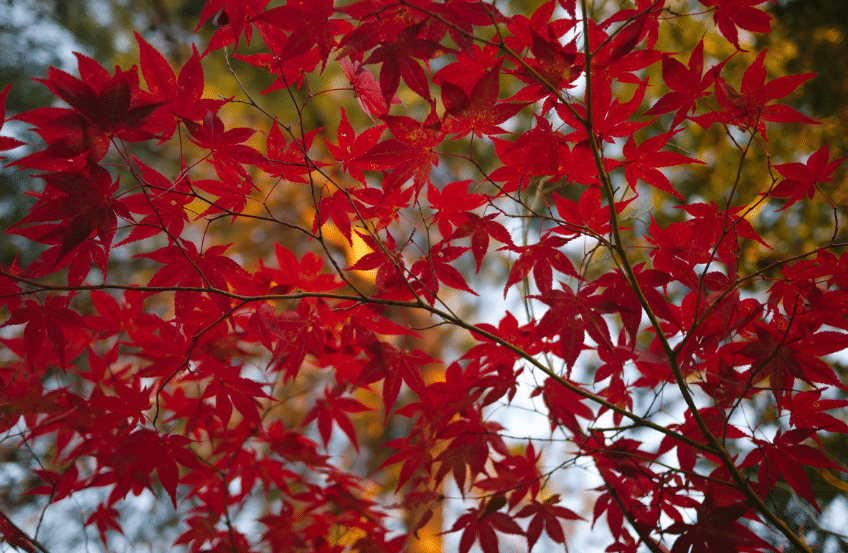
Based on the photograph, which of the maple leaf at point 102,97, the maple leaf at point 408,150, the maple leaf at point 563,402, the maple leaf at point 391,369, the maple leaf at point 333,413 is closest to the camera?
the maple leaf at point 102,97

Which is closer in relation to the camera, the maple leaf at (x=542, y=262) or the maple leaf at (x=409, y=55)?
the maple leaf at (x=409, y=55)

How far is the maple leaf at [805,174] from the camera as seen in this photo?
89 cm

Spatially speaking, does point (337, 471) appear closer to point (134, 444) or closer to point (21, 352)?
point (134, 444)

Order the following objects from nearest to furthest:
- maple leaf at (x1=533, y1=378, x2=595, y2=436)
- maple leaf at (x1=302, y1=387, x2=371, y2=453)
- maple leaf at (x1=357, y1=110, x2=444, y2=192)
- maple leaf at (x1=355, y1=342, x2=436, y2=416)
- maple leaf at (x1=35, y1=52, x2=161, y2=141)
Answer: maple leaf at (x1=35, y1=52, x2=161, y2=141), maple leaf at (x1=357, y1=110, x2=444, y2=192), maple leaf at (x1=355, y1=342, x2=436, y2=416), maple leaf at (x1=533, y1=378, x2=595, y2=436), maple leaf at (x1=302, y1=387, x2=371, y2=453)

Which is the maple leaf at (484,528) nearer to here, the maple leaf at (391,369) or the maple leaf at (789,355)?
the maple leaf at (391,369)

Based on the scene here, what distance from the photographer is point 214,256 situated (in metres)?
0.97

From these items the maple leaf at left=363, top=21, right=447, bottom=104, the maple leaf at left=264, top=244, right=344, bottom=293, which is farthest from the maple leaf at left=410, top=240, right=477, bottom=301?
the maple leaf at left=363, top=21, right=447, bottom=104

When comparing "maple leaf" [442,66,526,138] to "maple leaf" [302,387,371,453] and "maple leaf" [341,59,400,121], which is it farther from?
"maple leaf" [302,387,371,453]

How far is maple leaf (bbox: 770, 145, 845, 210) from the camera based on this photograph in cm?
89

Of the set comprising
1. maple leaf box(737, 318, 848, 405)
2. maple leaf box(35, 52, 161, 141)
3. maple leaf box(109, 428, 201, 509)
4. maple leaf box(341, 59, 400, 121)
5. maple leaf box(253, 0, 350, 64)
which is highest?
maple leaf box(341, 59, 400, 121)

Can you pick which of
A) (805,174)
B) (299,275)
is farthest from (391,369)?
(805,174)

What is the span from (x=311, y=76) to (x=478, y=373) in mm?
3055

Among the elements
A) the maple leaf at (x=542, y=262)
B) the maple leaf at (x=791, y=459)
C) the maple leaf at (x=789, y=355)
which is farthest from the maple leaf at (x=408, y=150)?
the maple leaf at (x=791, y=459)

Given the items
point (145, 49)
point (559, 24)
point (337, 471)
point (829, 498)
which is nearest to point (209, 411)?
point (337, 471)
